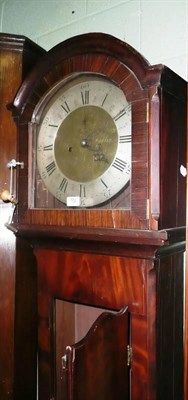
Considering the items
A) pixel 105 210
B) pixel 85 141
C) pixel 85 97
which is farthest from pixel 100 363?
pixel 85 97

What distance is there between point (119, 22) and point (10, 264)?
1017mm

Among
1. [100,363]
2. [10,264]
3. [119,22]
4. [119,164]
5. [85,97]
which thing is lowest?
[100,363]

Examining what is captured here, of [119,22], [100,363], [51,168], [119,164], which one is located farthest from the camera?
[119,22]

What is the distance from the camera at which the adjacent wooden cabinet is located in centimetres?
108

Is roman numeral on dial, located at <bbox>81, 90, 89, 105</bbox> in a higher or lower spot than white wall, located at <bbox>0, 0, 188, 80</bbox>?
lower

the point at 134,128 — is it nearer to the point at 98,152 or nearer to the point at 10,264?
the point at 98,152

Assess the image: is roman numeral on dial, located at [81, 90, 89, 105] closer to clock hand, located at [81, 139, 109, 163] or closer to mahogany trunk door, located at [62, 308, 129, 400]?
clock hand, located at [81, 139, 109, 163]

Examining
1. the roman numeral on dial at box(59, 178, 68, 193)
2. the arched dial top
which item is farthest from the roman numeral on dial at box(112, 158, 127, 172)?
the roman numeral on dial at box(59, 178, 68, 193)

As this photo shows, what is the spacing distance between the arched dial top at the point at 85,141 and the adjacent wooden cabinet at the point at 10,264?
5.4 inches

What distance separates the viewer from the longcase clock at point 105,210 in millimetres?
831

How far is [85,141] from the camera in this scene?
0.99 meters

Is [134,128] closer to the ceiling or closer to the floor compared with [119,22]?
closer to the floor

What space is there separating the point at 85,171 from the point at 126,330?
18.3 inches

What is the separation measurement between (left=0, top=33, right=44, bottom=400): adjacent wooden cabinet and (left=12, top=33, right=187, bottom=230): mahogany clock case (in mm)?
90
